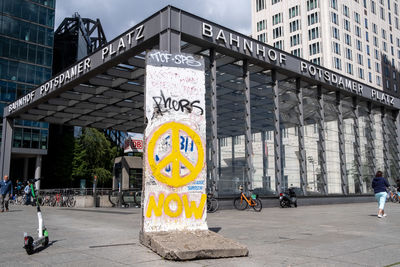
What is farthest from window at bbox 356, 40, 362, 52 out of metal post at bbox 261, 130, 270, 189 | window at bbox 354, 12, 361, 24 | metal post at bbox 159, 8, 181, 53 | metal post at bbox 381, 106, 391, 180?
metal post at bbox 159, 8, 181, 53

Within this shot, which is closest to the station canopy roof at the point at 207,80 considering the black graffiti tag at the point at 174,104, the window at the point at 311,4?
the black graffiti tag at the point at 174,104

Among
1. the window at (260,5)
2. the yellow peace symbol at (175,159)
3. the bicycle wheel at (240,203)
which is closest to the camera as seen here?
the yellow peace symbol at (175,159)

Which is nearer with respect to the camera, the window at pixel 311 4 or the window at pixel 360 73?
the window at pixel 311 4

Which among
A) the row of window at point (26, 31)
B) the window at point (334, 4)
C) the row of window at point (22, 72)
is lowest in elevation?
the row of window at point (22, 72)

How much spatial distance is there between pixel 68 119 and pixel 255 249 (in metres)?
30.1

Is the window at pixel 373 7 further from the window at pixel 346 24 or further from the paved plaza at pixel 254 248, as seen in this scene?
the paved plaza at pixel 254 248

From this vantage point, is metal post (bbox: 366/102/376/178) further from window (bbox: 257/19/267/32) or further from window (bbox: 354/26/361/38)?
window (bbox: 257/19/267/32)

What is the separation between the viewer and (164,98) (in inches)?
316

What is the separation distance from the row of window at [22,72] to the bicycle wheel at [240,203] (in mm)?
42415

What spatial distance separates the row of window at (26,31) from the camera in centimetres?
4934

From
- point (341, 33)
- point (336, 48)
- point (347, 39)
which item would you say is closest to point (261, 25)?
point (341, 33)

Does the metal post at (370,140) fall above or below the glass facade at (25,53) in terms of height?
below

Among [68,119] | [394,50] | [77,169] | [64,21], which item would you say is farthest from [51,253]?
[394,50]

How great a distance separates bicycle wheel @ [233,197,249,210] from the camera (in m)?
17.9
